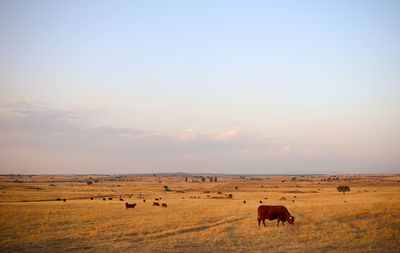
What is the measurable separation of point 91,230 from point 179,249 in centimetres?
902

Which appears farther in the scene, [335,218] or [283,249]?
[335,218]

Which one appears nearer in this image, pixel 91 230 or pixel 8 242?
pixel 8 242

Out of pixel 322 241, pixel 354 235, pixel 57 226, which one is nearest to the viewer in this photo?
pixel 322 241

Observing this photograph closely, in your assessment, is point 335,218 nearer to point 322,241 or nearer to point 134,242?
point 322,241

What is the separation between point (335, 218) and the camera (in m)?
25.7

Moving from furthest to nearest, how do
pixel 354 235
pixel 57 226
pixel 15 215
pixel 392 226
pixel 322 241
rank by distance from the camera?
pixel 15 215
pixel 57 226
pixel 392 226
pixel 354 235
pixel 322 241

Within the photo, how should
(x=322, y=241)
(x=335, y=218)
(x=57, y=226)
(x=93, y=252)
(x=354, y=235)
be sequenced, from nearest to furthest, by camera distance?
(x=93, y=252) < (x=322, y=241) < (x=354, y=235) < (x=57, y=226) < (x=335, y=218)

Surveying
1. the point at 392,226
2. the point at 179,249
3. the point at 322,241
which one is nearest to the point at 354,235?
the point at 322,241

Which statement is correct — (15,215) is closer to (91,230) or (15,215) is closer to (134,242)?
(91,230)

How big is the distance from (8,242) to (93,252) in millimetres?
6148

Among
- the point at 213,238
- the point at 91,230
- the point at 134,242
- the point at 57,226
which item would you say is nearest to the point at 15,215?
the point at 57,226

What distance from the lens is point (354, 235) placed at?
731 inches

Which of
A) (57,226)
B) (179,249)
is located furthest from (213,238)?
(57,226)

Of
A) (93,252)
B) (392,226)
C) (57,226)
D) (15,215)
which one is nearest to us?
(93,252)
